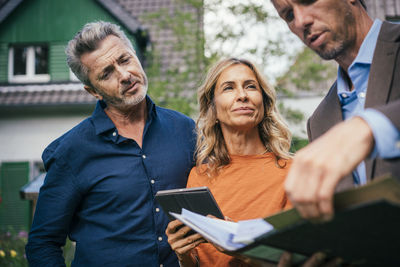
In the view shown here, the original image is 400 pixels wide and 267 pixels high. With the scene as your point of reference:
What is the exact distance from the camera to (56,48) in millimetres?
11453

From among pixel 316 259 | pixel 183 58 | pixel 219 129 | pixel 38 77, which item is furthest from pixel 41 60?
pixel 316 259

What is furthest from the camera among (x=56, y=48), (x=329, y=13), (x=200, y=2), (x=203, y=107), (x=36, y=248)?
(x=56, y=48)

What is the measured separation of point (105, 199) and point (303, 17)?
1694 mm

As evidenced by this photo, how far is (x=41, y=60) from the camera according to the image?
39.1 ft

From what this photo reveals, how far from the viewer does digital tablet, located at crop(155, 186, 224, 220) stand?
1.77 metres

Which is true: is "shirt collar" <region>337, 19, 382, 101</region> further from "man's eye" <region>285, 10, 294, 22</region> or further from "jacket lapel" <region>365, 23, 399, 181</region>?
"man's eye" <region>285, 10, 294, 22</region>

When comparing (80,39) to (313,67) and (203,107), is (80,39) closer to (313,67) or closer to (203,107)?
(203,107)

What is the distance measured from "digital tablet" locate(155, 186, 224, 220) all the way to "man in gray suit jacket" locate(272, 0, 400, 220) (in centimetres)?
53

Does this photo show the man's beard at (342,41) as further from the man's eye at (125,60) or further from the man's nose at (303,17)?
the man's eye at (125,60)

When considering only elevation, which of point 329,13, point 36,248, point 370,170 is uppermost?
point 329,13

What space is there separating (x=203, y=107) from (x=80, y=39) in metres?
1.01

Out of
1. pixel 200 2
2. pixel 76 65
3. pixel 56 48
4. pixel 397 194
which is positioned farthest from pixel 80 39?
pixel 56 48

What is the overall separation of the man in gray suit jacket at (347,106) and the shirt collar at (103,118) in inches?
52.5

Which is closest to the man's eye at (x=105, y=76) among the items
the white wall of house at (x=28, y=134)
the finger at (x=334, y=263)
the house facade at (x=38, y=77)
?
the finger at (x=334, y=263)
